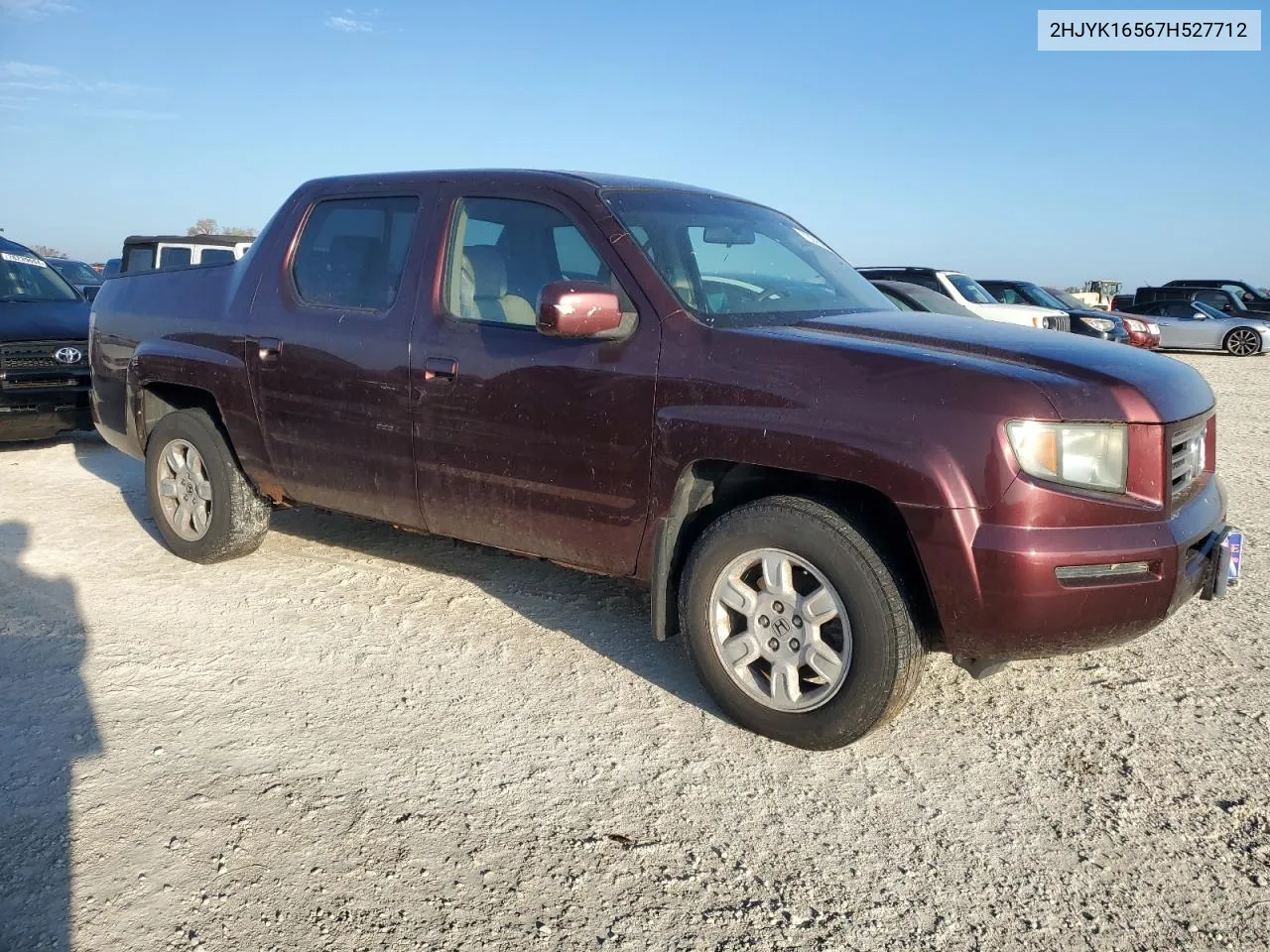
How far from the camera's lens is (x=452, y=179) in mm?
4305

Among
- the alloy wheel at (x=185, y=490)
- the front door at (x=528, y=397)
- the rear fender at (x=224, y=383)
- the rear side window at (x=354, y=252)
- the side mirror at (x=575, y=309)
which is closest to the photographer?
the side mirror at (x=575, y=309)

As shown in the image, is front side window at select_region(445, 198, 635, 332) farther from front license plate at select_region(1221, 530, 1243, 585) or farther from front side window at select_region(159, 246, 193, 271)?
front side window at select_region(159, 246, 193, 271)

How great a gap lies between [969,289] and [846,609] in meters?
12.3

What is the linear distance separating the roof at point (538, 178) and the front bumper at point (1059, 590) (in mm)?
2099

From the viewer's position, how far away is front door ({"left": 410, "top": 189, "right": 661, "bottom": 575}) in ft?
11.8

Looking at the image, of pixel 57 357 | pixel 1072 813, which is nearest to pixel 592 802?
pixel 1072 813

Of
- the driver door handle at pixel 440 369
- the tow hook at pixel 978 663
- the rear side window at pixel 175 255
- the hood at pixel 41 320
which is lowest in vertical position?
the tow hook at pixel 978 663

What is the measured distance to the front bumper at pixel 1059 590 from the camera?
9.53ft

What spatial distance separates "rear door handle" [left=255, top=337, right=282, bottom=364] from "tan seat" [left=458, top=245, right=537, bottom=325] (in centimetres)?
105

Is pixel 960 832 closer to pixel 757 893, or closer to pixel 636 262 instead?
pixel 757 893

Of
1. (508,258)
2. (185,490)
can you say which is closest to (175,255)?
(185,490)

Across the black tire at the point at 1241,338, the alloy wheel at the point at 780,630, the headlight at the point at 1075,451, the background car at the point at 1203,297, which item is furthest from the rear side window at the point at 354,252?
the background car at the point at 1203,297

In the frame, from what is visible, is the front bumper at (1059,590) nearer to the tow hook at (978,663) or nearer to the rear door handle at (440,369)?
the tow hook at (978,663)

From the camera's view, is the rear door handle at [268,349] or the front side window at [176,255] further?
the front side window at [176,255]
